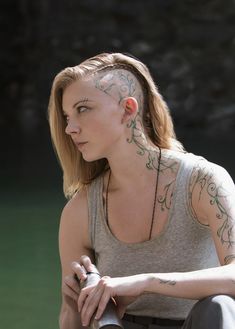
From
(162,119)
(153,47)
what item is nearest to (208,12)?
(153,47)

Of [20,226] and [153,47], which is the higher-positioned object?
[153,47]

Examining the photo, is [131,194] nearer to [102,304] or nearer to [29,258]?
[102,304]

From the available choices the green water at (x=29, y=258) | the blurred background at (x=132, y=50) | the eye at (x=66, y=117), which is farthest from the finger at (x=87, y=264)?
the blurred background at (x=132, y=50)

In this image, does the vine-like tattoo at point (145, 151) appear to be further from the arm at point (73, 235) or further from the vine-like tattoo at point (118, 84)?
the arm at point (73, 235)

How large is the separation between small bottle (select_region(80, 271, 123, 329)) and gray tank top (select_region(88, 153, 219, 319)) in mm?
136

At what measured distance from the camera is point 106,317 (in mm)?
1556

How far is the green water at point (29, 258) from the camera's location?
334 centimetres

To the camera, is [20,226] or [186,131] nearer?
[20,226]

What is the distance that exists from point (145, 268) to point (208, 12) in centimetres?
871

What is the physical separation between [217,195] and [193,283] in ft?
0.69

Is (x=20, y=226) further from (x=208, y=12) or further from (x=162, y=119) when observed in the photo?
(x=208, y=12)

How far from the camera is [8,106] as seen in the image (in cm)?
1054

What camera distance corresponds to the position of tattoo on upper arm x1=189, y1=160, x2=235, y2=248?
1686mm

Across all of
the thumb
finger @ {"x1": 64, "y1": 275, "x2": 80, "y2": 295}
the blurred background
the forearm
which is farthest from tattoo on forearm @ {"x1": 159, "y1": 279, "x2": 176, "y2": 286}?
the blurred background
